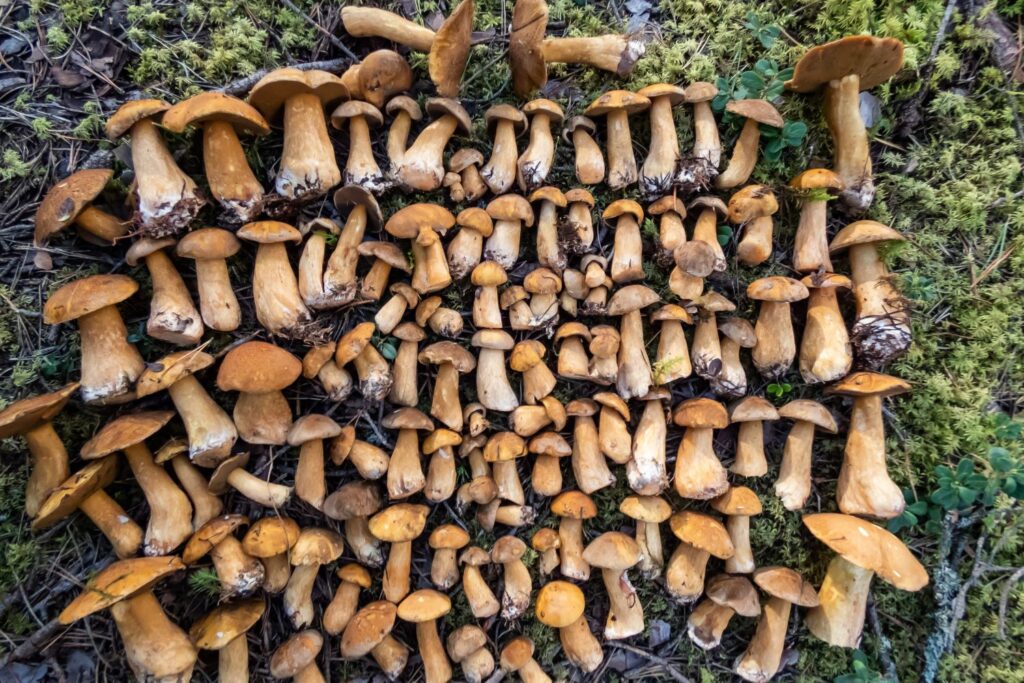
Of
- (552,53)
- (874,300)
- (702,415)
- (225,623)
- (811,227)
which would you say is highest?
(552,53)

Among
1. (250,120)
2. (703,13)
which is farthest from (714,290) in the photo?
(250,120)

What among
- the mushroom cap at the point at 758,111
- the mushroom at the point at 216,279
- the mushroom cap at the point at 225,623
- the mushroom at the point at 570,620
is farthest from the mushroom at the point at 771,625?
the mushroom at the point at 216,279

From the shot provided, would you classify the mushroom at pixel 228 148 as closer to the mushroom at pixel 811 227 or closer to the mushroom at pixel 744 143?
the mushroom at pixel 744 143

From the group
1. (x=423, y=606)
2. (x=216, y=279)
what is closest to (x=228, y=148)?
(x=216, y=279)

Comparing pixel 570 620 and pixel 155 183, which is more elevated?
pixel 155 183

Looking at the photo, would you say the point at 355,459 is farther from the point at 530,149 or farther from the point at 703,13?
the point at 703,13

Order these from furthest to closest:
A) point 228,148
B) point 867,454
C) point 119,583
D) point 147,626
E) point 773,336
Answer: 1. point 773,336
2. point 867,454
3. point 228,148
4. point 147,626
5. point 119,583

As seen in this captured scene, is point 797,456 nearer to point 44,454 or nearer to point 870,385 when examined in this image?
point 870,385
